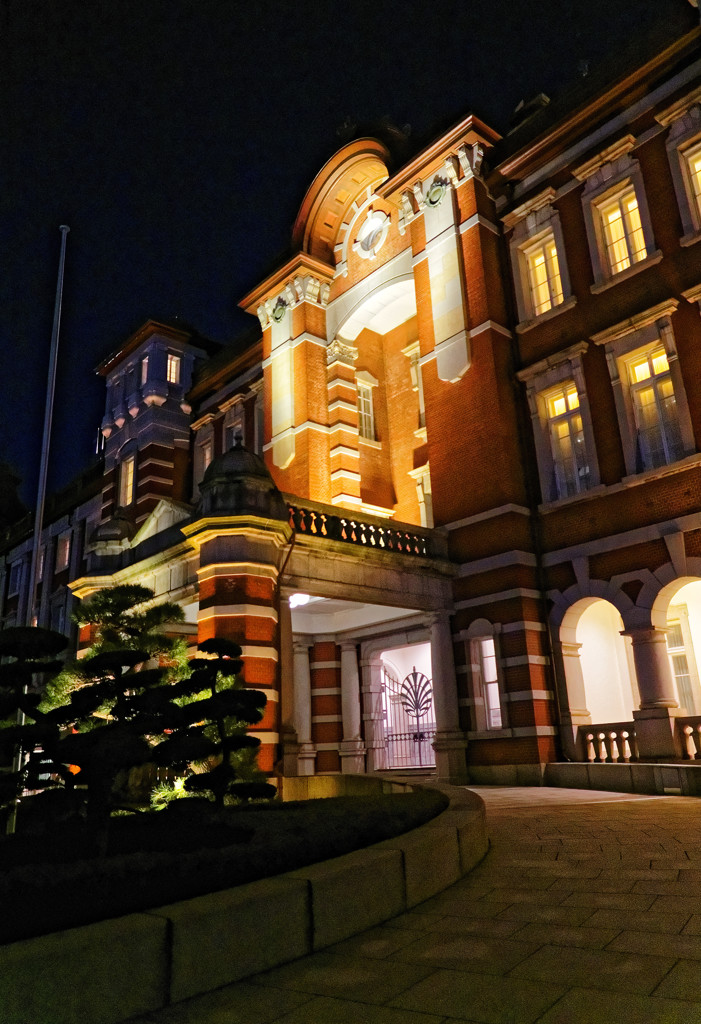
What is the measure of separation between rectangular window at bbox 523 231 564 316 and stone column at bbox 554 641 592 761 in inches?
284

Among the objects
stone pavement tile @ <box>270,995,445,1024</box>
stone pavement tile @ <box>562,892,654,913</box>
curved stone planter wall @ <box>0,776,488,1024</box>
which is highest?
curved stone planter wall @ <box>0,776,488,1024</box>

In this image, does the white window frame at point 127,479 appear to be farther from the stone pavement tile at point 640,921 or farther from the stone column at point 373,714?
the stone pavement tile at point 640,921

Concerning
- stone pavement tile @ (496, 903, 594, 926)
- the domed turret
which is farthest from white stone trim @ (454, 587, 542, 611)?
stone pavement tile @ (496, 903, 594, 926)

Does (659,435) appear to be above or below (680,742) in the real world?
above

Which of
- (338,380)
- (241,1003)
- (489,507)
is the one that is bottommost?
(241,1003)

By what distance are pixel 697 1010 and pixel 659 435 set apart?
40.6 feet

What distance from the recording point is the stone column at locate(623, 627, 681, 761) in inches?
484

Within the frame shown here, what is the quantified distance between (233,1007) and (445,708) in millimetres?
12133

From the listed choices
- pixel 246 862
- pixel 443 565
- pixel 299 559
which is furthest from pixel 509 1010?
pixel 443 565

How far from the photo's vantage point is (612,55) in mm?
15641

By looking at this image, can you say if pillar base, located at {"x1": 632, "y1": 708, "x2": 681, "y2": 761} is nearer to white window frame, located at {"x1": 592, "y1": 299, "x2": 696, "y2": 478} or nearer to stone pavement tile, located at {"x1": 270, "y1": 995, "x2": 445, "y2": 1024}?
white window frame, located at {"x1": 592, "y1": 299, "x2": 696, "y2": 478}

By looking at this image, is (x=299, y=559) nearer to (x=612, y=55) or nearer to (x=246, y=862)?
(x=246, y=862)

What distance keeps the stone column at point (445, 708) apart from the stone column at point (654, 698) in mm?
3425

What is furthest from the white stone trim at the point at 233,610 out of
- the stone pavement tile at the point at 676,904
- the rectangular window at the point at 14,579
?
the rectangular window at the point at 14,579
